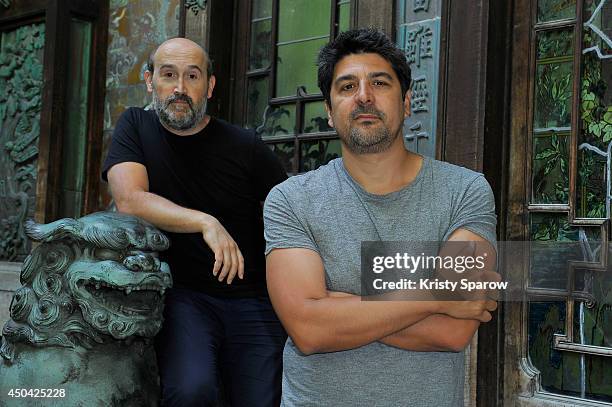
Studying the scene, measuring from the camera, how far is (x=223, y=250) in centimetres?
261

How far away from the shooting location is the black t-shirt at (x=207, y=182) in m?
2.81

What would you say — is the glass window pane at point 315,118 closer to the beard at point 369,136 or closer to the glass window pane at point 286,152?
the glass window pane at point 286,152

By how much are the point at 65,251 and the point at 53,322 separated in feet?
0.71

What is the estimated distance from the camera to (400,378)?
2014 mm

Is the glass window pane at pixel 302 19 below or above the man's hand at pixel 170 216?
above

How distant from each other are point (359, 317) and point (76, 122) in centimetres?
420

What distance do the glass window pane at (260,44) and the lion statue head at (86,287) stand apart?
2.48 m

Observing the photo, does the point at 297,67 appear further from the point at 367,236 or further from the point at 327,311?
Result: the point at 327,311

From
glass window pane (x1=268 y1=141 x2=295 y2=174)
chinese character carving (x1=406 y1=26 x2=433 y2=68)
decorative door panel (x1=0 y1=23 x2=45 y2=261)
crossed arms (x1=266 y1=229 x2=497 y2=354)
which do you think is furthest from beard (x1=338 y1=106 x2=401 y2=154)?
decorative door panel (x1=0 y1=23 x2=45 y2=261)

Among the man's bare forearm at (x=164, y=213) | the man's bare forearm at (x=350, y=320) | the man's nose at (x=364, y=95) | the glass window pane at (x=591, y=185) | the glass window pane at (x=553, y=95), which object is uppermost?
the glass window pane at (x=553, y=95)

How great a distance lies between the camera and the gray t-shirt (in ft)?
6.63

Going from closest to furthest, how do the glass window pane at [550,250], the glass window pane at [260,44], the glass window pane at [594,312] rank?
the glass window pane at [594,312] < the glass window pane at [550,250] < the glass window pane at [260,44]

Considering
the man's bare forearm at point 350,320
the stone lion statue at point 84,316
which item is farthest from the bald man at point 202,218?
the man's bare forearm at point 350,320

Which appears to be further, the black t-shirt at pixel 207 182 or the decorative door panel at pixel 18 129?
the decorative door panel at pixel 18 129
